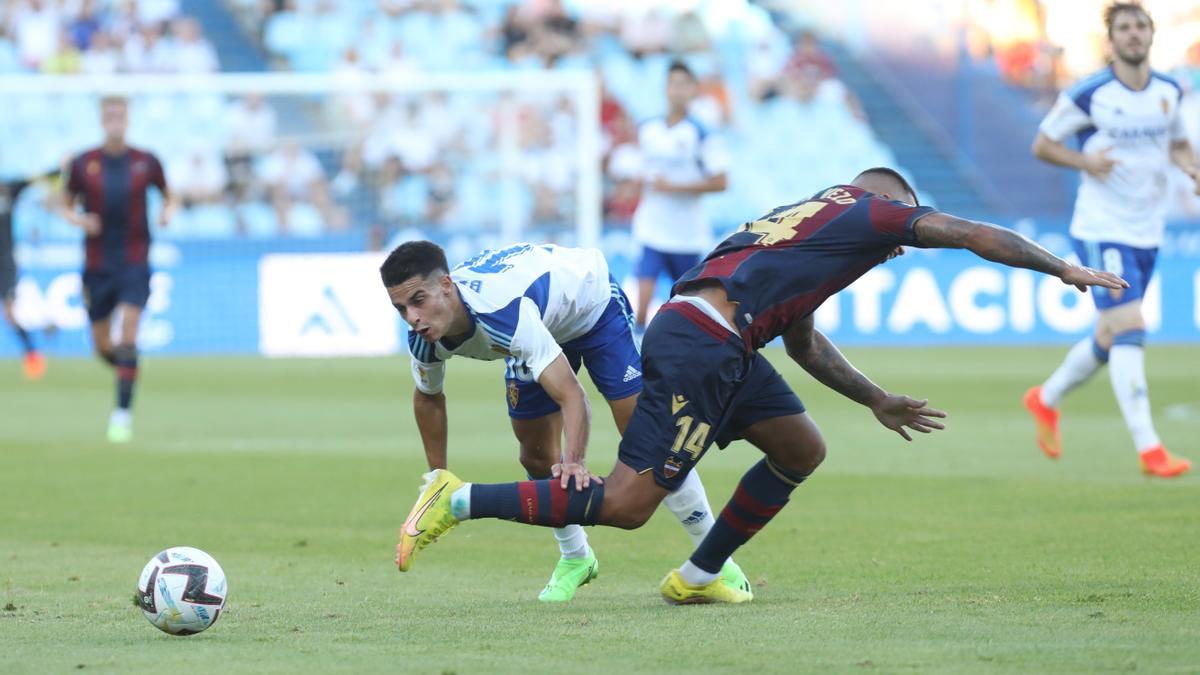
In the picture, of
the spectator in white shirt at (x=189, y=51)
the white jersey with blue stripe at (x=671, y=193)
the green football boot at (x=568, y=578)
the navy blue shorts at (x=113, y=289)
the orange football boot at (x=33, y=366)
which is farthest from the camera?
the spectator in white shirt at (x=189, y=51)

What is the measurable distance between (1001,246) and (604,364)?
1733 millimetres

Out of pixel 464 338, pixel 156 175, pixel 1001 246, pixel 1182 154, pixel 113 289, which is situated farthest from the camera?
pixel 113 289

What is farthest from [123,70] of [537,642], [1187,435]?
[537,642]

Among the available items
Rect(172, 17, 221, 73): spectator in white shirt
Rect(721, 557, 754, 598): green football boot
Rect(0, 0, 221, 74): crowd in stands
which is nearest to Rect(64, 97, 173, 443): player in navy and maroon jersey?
Rect(721, 557, 754, 598): green football boot

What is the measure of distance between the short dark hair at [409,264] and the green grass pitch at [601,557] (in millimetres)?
1160

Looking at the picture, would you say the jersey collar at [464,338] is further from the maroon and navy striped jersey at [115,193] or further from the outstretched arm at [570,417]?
the maroon and navy striped jersey at [115,193]

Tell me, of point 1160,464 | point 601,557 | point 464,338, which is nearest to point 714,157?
point 1160,464

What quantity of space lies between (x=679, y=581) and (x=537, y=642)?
3.68 feet

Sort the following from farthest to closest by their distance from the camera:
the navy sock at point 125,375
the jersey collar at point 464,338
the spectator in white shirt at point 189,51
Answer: the spectator in white shirt at point 189,51, the navy sock at point 125,375, the jersey collar at point 464,338

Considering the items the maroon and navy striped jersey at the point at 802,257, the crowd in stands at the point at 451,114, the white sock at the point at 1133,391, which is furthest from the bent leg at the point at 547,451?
the crowd in stands at the point at 451,114

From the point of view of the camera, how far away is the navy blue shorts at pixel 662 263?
54.5 feet

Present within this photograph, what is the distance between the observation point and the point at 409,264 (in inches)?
237

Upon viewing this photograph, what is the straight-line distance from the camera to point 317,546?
8.38m

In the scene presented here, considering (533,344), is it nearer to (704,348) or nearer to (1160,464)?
(704,348)
